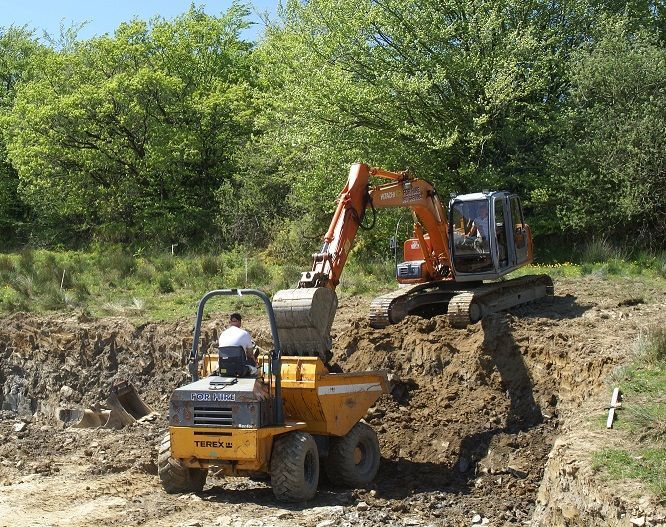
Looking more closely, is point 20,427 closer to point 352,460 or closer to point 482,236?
point 352,460

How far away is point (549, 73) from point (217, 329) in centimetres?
1297

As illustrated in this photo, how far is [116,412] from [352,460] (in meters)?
6.55

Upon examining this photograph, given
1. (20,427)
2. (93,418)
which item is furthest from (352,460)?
(20,427)

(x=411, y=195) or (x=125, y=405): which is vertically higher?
(x=411, y=195)

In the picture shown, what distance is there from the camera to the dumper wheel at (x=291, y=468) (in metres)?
11.1

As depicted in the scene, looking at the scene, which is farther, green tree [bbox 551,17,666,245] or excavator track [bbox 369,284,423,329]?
green tree [bbox 551,17,666,245]

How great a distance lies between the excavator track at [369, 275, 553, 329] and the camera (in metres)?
16.1

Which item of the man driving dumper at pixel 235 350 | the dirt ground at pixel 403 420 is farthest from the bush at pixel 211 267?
the man driving dumper at pixel 235 350

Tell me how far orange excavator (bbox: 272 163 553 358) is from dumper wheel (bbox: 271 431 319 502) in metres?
3.36

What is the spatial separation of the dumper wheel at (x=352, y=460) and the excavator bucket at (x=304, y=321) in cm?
115

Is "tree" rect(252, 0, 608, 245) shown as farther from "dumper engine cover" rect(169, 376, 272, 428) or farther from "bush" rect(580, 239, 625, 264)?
"dumper engine cover" rect(169, 376, 272, 428)

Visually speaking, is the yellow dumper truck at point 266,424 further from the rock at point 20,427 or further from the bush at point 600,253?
the bush at point 600,253

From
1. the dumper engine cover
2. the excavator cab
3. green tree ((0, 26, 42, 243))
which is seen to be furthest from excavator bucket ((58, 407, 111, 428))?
green tree ((0, 26, 42, 243))

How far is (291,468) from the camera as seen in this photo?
11070 mm
